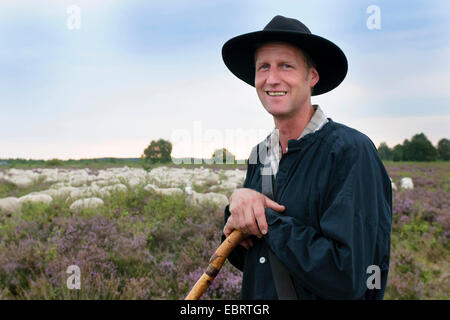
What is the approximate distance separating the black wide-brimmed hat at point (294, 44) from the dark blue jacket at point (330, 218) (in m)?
0.47

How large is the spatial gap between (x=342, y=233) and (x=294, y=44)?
109 centimetres

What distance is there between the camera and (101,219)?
7.09m

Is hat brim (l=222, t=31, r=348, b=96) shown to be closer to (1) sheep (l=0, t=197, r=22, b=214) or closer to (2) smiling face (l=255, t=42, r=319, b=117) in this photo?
(2) smiling face (l=255, t=42, r=319, b=117)

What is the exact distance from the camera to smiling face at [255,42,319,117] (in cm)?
190

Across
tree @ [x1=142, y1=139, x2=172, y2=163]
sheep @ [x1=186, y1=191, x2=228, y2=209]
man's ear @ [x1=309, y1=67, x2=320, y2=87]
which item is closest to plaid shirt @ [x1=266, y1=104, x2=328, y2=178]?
man's ear @ [x1=309, y1=67, x2=320, y2=87]

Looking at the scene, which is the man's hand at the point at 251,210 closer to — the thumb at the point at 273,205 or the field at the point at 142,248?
the thumb at the point at 273,205

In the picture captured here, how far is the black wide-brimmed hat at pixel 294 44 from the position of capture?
1.91 meters

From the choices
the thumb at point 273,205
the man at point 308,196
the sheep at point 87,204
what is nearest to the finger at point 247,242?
the man at point 308,196

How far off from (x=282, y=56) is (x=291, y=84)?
18 cm

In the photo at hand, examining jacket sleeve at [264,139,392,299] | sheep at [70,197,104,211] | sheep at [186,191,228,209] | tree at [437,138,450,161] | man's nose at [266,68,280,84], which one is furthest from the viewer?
tree at [437,138,450,161]

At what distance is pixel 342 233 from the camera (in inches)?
Result: 59.2

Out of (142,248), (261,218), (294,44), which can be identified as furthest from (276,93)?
(142,248)
